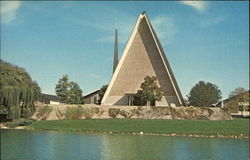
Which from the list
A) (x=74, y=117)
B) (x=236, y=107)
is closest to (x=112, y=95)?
(x=74, y=117)

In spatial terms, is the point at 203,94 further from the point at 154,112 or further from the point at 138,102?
the point at 154,112

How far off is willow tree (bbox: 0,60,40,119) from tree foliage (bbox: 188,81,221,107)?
25056 millimetres

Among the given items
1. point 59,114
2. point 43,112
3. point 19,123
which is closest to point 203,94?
point 59,114

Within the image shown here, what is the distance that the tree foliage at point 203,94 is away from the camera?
4272cm

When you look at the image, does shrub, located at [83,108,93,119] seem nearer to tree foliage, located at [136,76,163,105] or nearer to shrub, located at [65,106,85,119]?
shrub, located at [65,106,85,119]

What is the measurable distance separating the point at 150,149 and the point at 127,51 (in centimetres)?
2328

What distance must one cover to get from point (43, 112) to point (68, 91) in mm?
12921

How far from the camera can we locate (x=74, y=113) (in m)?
27.0

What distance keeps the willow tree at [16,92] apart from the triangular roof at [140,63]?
11.0 meters

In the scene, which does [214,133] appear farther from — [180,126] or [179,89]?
[179,89]

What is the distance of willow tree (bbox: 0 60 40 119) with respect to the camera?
833 inches

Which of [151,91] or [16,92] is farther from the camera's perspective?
[151,91]

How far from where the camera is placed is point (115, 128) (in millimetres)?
20219

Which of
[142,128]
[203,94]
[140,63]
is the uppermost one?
[140,63]
